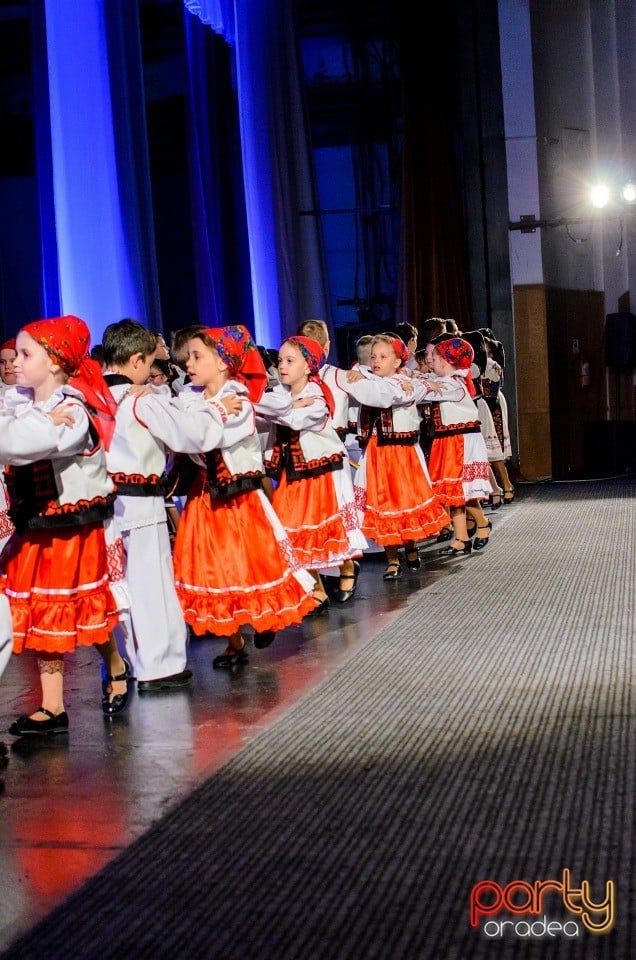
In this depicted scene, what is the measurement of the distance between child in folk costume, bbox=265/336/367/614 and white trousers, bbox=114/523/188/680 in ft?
4.34

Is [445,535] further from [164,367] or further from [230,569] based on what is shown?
[230,569]

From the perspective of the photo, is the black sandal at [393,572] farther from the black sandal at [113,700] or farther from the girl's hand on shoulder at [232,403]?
the black sandal at [113,700]

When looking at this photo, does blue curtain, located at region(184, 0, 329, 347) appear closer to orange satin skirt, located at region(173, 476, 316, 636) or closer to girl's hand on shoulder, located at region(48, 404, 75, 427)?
orange satin skirt, located at region(173, 476, 316, 636)

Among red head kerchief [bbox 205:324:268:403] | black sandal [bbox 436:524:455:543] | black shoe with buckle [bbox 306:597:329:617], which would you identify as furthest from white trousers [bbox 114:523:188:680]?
black sandal [bbox 436:524:455:543]

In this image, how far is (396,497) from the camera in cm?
629

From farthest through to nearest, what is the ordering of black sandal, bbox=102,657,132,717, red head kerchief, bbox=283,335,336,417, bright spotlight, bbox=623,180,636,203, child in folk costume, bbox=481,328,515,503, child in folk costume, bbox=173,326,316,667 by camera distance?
bright spotlight, bbox=623,180,636,203, child in folk costume, bbox=481,328,515,503, red head kerchief, bbox=283,335,336,417, child in folk costume, bbox=173,326,316,667, black sandal, bbox=102,657,132,717

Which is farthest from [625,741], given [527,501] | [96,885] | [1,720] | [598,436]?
[598,436]

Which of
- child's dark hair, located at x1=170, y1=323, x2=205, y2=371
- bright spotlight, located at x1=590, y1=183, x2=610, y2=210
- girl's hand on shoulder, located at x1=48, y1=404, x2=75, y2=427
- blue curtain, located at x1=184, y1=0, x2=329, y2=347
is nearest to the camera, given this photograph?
girl's hand on shoulder, located at x1=48, y1=404, x2=75, y2=427

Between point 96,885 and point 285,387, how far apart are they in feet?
10.4

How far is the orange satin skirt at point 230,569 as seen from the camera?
13.8 feet

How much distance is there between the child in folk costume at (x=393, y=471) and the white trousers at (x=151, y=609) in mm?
2276

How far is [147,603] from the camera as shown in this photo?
397cm

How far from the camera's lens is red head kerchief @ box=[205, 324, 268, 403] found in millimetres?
4305

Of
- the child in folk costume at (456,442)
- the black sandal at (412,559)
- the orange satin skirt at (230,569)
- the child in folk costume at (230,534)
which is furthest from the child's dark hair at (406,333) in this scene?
the orange satin skirt at (230,569)
